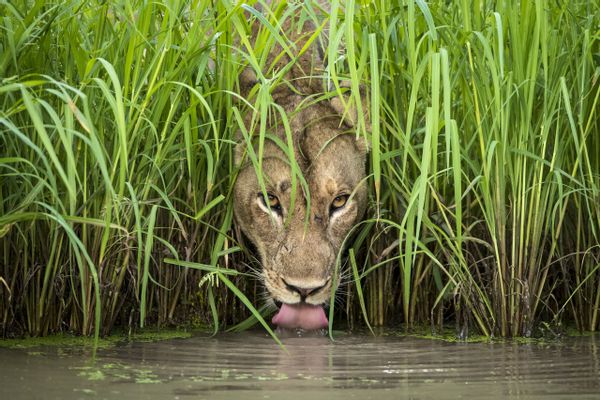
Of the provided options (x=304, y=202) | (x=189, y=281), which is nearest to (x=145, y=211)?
(x=189, y=281)

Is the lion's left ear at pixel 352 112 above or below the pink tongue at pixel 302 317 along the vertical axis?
above

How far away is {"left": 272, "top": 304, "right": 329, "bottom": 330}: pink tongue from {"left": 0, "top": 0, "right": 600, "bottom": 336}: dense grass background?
0.28m

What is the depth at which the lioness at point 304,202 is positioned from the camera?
5234 millimetres

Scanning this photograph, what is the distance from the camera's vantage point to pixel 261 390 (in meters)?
3.71

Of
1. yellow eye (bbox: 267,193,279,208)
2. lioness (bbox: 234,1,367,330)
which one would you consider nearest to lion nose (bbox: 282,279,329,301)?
lioness (bbox: 234,1,367,330)

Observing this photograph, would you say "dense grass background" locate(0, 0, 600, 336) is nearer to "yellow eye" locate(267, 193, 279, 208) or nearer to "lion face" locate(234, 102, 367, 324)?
"lion face" locate(234, 102, 367, 324)

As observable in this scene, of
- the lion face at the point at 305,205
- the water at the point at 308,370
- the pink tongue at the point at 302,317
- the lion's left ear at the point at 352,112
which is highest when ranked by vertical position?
the lion's left ear at the point at 352,112

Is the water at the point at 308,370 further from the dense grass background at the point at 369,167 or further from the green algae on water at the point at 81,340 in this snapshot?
the dense grass background at the point at 369,167

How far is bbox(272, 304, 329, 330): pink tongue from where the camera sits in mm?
5250

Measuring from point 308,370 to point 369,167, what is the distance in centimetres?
175

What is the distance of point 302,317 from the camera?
5.25m

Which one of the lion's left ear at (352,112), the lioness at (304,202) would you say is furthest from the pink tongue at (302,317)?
the lion's left ear at (352,112)

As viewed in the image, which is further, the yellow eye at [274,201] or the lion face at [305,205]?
the yellow eye at [274,201]

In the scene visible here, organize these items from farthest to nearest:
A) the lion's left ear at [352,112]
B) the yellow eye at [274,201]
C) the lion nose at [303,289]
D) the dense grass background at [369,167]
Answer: the lion's left ear at [352,112], the yellow eye at [274,201], the lion nose at [303,289], the dense grass background at [369,167]
